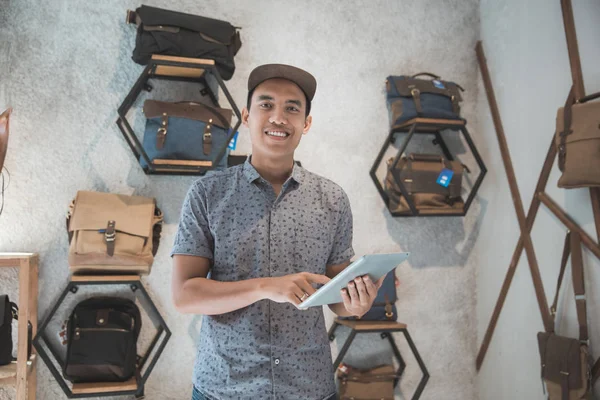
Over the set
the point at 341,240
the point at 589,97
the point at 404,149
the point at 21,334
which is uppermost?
the point at 589,97

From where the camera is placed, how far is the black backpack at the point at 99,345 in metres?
2.34

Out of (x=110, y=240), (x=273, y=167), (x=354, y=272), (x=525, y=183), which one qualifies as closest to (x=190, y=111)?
(x=110, y=240)

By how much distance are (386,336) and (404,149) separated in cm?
115

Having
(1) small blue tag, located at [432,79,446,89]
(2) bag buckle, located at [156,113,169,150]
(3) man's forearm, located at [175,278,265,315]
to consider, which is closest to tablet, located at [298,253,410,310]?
(3) man's forearm, located at [175,278,265,315]

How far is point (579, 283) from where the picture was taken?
2.32m

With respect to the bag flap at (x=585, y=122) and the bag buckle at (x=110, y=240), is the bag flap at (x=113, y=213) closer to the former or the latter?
the bag buckle at (x=110, y=240)

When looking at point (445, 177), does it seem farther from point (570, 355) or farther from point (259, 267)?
point (259, 267)

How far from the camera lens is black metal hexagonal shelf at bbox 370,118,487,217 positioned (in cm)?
285

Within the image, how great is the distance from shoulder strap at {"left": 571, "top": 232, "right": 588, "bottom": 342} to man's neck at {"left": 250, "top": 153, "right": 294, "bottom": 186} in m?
1.64

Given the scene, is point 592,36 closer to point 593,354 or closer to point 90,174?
point 593,354

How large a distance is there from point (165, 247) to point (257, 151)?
1.43 metres

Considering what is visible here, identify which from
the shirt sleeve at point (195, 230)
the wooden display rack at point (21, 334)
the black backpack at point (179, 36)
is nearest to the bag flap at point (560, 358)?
the shirt sleeve at point (195, 230)

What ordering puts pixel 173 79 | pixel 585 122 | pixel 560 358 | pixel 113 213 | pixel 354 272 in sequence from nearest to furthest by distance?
1. pixel 354 272
2. pixel 585 122
3. pixel 560 358
4. pixel 113 213
5. pixel 173 79

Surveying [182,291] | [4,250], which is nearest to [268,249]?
[182,291]
